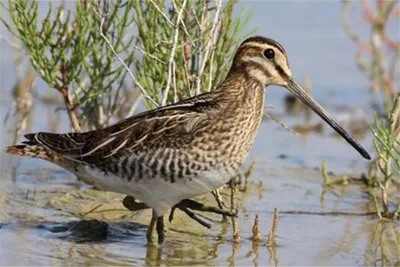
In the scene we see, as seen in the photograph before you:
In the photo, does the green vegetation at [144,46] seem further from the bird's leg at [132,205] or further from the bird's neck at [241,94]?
the bird's leg at [132,205]

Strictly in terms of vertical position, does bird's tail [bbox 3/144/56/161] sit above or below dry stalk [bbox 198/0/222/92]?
below

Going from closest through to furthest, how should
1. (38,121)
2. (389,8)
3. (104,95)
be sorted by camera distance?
(104,95), (38,121), (389,8)

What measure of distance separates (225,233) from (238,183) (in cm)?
107

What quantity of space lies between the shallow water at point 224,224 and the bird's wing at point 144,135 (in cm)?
41

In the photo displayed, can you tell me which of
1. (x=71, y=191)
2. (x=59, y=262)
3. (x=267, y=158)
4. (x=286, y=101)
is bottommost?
(x=59, y=262)

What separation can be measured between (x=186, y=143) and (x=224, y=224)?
2.97ft

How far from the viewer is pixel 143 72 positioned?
254 inches

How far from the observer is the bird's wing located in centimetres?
528

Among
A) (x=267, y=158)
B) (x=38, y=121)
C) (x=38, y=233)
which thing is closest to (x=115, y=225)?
(x=38, y=233)

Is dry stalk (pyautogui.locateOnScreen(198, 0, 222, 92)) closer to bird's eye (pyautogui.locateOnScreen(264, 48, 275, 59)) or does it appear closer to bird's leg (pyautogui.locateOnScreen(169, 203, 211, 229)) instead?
bird's eye (pyautogui.locateOnScreen(264, 48, 275, 59))

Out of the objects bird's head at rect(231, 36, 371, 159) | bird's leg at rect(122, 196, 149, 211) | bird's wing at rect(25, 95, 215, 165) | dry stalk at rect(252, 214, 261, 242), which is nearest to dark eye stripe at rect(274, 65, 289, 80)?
bird's head at rect(231, 36, 371, 159)

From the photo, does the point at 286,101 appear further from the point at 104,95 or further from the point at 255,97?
the point at 255,97

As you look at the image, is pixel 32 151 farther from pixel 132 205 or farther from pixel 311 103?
pixel 311 103

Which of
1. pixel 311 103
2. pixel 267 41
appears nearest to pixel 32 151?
pixel 267 41
